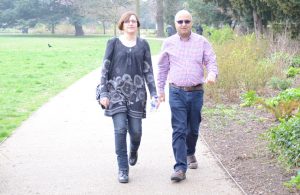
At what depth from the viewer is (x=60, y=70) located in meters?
21.2

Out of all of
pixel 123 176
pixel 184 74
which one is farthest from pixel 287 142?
pixel 123 176

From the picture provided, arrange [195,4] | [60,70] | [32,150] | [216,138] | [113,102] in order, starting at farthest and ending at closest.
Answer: [195,4], [60,70], [216,138], [32,150], [113,102]

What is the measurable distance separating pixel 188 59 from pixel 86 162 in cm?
203

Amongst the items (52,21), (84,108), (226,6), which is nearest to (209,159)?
(84,108)

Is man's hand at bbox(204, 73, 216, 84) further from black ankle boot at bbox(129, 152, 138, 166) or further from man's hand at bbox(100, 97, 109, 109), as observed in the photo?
black ankle boot at bbox(129, 152, 138, 166)

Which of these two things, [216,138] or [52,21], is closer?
[216,138]

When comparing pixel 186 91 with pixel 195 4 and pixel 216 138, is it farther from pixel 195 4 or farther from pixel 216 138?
pixel 195 4

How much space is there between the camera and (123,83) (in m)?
5.82

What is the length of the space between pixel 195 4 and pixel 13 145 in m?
29.8

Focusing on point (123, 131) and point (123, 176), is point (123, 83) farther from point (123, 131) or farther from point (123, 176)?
point (123, 176)

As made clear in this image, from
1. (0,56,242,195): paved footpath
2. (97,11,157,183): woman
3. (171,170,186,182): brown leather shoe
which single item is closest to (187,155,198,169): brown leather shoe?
(0,56,242,195): paved footpath

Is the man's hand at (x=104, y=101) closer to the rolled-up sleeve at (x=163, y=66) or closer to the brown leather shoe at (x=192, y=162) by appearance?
the rolled-up sleeve at (x=163, y=66)

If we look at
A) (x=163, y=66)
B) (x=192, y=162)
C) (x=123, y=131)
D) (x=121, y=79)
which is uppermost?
(x=163, y=66)

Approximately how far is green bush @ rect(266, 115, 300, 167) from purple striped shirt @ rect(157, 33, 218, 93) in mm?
1137
